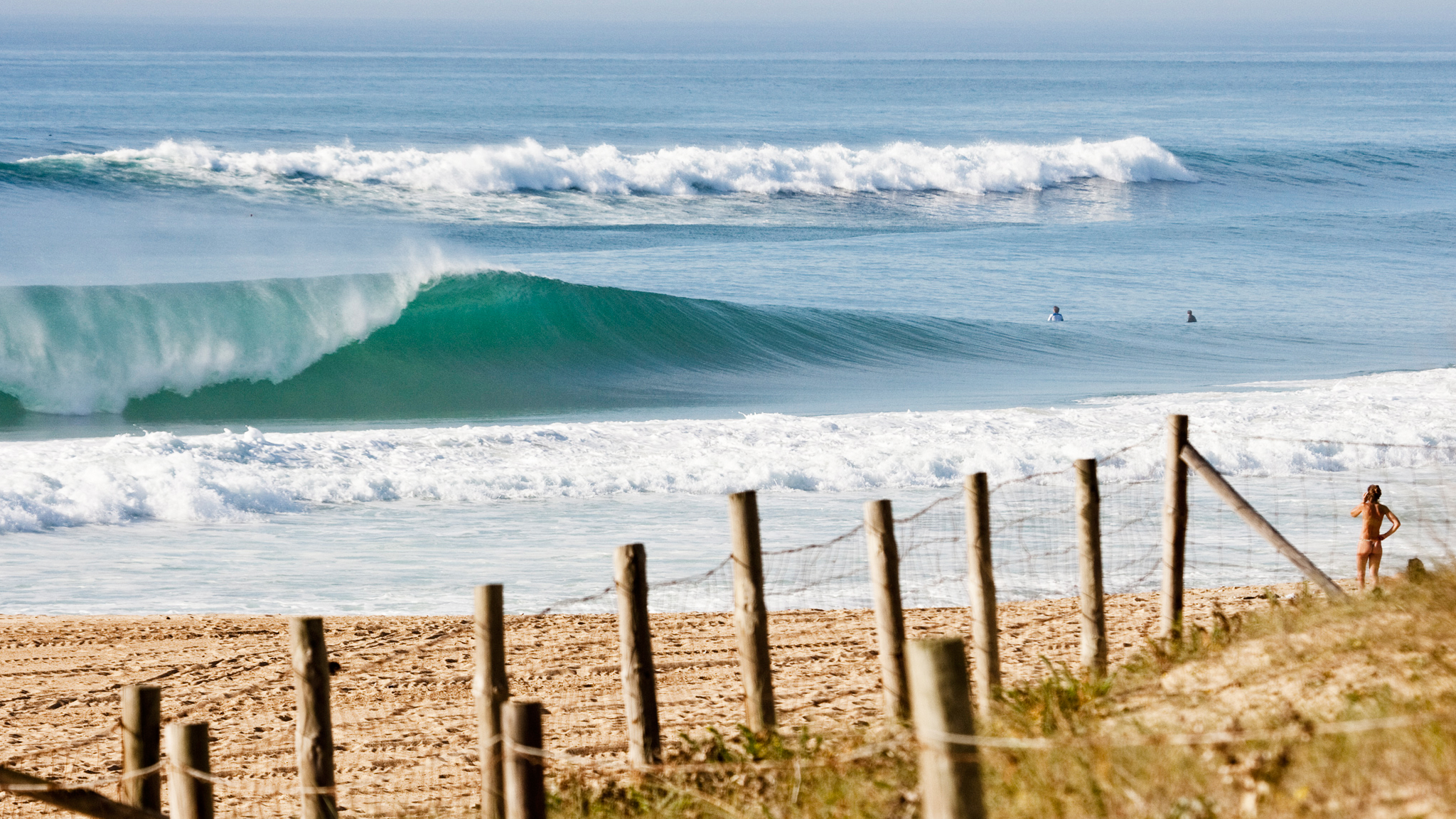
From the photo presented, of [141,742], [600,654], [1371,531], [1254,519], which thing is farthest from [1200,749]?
[1371,531]

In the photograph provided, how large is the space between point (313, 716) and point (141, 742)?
0.55 m

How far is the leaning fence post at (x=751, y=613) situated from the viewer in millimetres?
4930

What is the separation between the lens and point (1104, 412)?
17438 millimetres

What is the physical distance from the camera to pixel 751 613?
4.99m

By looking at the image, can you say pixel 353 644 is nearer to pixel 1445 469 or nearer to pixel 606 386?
pixel 1445 469

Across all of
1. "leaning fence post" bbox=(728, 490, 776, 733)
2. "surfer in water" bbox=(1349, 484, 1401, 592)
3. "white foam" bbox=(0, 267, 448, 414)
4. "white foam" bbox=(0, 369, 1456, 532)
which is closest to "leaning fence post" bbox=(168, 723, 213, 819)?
"leaning fence post" bbox=(728, 490, 776, 733)

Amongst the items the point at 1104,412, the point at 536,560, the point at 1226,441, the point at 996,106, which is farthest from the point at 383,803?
Answer: the point at 996,106

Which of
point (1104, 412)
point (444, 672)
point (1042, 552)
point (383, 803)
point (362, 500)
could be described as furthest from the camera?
point (1104, 412)

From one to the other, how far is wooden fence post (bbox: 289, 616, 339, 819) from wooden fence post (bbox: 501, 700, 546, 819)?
0.90 metres

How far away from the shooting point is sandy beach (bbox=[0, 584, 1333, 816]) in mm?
6320

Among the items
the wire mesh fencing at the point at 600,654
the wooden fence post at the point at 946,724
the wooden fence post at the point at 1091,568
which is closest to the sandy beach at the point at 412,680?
the wire mesh fencing at the point at 600,654

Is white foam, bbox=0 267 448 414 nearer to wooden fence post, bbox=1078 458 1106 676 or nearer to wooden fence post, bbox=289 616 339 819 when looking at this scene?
wooden fence post, bbox=289 616 339 819

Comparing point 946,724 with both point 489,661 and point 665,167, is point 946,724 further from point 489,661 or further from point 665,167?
point 665,167

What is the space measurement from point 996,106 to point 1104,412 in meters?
65.2
